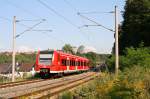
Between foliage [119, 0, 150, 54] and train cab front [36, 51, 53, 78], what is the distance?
22406mm

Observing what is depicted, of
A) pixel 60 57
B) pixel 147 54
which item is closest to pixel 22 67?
pixel 60 57

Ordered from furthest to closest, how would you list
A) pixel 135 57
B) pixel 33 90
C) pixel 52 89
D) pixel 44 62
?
pixel 44 62 → pixel 135 57 → pixel 52 89 → pixel 33 90

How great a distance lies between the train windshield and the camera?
41237 millimetres

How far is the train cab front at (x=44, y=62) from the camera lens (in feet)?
135

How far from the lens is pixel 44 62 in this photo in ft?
136

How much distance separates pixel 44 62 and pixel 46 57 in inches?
21.4

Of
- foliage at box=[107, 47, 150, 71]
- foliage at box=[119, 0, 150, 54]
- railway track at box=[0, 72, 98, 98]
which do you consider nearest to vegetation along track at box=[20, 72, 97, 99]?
railway track at box=[0, 72, 98, 98]

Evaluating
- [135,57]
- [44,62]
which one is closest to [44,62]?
[44,62]

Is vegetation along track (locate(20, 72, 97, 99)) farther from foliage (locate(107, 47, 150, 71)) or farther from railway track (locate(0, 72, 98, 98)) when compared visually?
foliage (locate(107, 47, 150, 71))

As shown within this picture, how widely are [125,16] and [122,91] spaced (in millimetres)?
58447

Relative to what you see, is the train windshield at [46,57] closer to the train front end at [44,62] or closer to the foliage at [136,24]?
the train front end at [44,62]

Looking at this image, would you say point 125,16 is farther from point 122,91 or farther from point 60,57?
point 122,91

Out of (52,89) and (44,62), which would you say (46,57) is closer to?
(44,62)

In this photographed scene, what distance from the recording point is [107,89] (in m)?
14.9
